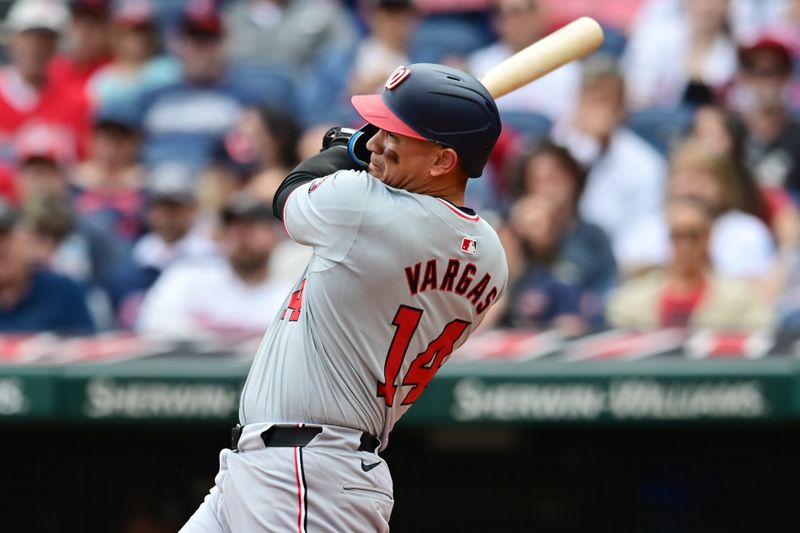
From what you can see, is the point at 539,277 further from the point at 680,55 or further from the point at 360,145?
the point at 360,145

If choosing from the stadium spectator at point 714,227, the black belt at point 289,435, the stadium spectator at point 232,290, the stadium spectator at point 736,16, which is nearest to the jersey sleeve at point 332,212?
the black belt at point 289,435

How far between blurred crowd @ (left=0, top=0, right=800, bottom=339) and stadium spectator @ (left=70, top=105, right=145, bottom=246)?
15mm

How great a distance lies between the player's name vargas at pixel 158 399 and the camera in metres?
5.28

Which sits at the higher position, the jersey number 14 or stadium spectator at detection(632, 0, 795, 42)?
stadium spectator at detection(632, 0, 795, 42)

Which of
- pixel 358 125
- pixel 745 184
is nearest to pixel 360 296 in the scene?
pixel 745 184

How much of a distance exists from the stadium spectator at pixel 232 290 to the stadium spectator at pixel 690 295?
154 cm

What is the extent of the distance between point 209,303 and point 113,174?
161cm

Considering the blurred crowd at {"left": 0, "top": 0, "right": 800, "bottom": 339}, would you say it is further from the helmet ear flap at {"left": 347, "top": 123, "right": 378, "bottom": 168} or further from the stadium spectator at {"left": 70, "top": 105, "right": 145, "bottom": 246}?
the helmet ear flap at {"left": 347, "top": 123, "right": 378, "bottom": 168}

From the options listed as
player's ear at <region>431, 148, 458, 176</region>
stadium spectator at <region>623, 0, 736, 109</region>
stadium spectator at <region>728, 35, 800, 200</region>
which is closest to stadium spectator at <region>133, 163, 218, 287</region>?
stadium spectator at <region>623, 0, 736, 109</region>

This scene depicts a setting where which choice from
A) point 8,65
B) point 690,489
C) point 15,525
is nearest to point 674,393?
point 690,489

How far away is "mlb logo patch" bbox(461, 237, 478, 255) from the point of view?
287 centimetres

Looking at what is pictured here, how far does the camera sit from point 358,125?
700 centimetres

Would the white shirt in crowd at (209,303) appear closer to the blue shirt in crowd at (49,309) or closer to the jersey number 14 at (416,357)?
the blue shirt in crowd at (49,309)

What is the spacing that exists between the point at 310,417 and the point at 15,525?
3.67 metres
